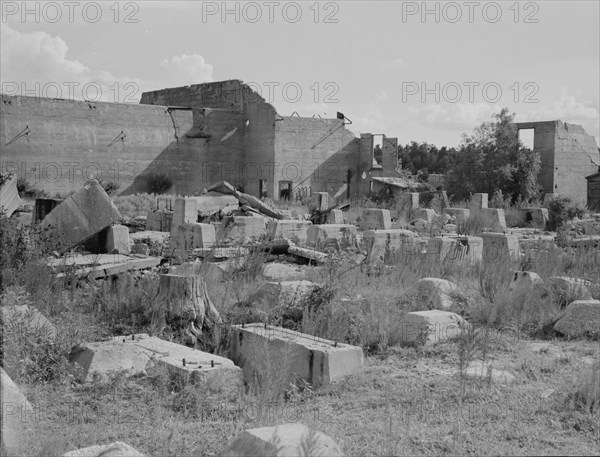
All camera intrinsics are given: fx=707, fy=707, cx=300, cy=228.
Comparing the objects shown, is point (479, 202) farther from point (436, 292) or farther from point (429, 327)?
point (429, 327)

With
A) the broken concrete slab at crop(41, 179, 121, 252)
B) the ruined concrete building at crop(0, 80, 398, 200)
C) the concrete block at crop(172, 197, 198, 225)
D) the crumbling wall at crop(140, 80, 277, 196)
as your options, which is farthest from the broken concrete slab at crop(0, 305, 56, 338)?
the crumbling wall at crop(140, 80, 277, 196)

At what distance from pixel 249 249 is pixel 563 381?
20.8 feet

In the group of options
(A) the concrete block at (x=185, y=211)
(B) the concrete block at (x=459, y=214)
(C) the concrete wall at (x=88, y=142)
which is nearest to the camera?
(A) the concrete block at (x=185, y=211)

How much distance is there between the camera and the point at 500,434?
4.70 metres

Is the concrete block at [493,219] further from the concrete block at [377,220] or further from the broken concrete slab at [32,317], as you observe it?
the broken concrete slab at [32,317]

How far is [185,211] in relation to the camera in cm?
1656

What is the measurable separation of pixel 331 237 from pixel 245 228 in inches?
103

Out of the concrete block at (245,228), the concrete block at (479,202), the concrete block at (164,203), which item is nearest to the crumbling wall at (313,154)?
the concrete block at (164,203)

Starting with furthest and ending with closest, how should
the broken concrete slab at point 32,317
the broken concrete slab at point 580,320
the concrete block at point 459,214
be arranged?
the concrete block at point 459,214 → the broken concrete slab at point 580,320 → the broken concrete slab at point 32,317

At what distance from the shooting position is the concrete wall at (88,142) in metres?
28.0

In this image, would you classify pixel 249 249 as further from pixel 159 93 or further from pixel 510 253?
pixel 159 93

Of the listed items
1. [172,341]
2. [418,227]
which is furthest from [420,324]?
[418,227]

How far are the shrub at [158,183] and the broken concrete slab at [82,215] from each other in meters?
20.6

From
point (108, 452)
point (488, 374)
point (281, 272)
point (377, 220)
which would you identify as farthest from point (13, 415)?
point (377, 220)
